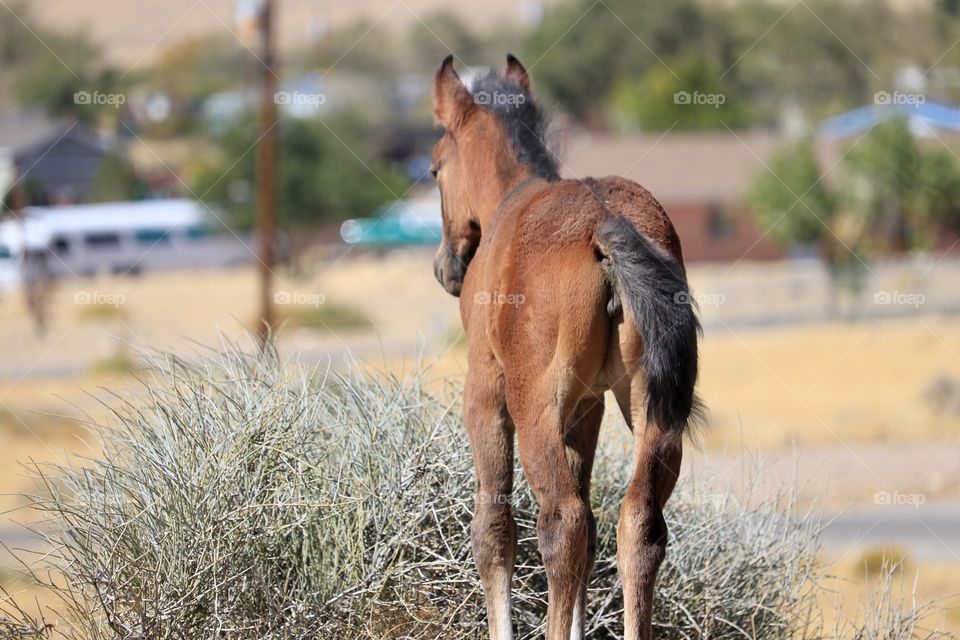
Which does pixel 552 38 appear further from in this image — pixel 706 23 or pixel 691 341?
pixel 691 341

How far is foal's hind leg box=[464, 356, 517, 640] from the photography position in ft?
15.1

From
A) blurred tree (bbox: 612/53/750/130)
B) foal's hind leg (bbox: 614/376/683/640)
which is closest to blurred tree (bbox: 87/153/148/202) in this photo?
blurred tree (bbox: 612/53/750/130)

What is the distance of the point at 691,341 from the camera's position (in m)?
4.19

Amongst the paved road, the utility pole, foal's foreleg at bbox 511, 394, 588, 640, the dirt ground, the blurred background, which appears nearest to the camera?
foal's foreleg at bbox 511, 394, 588, 640

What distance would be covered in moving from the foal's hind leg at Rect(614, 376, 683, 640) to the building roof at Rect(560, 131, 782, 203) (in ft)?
136

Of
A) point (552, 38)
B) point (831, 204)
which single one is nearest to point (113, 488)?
point (831, 204)

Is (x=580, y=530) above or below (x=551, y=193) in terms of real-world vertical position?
below

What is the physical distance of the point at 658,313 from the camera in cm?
409

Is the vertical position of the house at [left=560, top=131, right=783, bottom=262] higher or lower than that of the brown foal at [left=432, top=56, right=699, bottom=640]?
higher

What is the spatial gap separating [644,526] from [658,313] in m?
0.72

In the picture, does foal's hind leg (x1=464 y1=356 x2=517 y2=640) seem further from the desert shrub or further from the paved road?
the paved road

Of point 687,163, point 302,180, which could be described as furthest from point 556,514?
point 302,180

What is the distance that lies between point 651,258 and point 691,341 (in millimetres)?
313

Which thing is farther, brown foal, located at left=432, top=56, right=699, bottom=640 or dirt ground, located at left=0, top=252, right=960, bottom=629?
dirt ground, located at left=0, top=252, right=960, bottom=629
